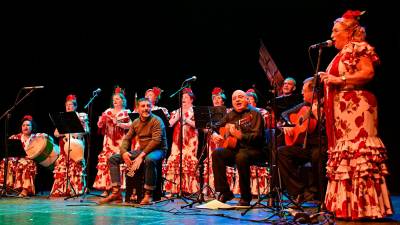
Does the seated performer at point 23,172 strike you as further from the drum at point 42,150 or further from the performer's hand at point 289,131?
the performer's hand at point 289,131

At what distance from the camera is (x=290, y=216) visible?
4.75m

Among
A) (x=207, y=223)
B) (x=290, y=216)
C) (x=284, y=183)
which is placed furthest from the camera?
(x=284, y=183)

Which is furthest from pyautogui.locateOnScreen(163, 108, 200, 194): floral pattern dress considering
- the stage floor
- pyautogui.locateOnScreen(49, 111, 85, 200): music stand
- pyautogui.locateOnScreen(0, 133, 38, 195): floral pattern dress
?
pyautogui.locateOnScreen(0, 133, 38, 195): floral pattern dress

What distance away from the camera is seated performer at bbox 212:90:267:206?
6134 mm

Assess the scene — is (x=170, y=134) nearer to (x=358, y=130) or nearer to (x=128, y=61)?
(x=128, y=61)

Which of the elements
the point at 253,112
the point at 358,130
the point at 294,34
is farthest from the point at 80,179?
the point at 358,130

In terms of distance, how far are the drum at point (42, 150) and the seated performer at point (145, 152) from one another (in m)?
2.04

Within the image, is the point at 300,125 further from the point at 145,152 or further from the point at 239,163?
the point at 145,152

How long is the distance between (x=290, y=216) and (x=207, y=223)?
0.91m

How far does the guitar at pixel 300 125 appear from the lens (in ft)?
19.0

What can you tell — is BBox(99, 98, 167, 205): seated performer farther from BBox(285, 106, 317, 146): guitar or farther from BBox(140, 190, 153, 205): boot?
BBox(285, 106, 317, 146): guitar

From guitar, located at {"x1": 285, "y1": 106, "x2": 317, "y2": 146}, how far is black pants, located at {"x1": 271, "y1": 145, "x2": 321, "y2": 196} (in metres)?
0.11

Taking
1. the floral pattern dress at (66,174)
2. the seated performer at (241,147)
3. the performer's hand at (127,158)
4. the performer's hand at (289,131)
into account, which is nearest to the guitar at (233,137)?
the seated performer at (241,147)

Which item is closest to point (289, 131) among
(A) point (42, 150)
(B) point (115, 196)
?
(B) point (115, 196)
